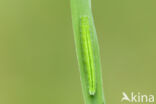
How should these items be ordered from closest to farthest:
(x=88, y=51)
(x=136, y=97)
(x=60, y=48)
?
(x=88, y=51) < (x=136, y=97) < (x=60, y=48)

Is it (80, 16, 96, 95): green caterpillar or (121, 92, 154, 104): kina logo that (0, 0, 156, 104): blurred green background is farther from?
(80, 16, 96, 95): green caterpillar

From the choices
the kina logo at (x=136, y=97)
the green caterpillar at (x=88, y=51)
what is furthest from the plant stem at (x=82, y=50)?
the kina logo at (x=136, y=97)

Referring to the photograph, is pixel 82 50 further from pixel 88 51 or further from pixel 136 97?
pixel 136 97

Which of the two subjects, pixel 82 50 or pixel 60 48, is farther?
pixel 60 48

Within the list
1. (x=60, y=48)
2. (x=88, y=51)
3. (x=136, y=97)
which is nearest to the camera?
(x=88, y=51)

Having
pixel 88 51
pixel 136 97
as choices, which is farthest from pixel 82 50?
pixel 136 97

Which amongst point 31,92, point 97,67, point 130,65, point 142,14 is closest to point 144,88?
point 130,65

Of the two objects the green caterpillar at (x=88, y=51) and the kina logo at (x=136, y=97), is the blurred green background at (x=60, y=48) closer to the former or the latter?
the kina logo at (x=136, y=97)

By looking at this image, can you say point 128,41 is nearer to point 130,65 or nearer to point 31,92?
point 130,65

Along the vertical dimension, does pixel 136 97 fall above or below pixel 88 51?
below
